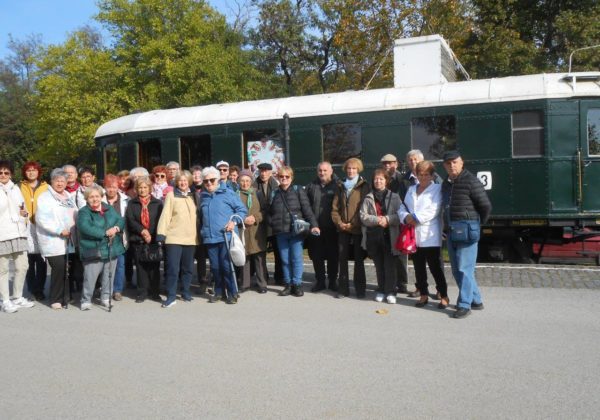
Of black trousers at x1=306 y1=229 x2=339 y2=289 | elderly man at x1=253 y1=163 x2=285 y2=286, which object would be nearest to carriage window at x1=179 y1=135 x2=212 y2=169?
elderly man at x1=253 y1=163 x2=285 y2=286

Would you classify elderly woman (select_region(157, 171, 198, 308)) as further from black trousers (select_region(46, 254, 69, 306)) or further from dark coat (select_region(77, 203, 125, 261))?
black trousers (select_region(46, 254, 69, 306))

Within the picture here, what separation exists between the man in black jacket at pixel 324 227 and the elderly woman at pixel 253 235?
0.72 meters

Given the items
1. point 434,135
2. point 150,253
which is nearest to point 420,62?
point 434,135

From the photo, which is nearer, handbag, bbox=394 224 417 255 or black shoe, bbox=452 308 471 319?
black shoe, bbox=452 308 471 319

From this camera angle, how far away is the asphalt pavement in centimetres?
438

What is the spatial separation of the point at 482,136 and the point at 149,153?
288 inches

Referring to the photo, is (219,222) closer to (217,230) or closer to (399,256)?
(217,230)

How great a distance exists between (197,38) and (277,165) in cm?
1829

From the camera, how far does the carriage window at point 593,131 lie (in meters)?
10.1

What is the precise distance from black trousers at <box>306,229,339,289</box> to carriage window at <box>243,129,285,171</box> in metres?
3.97

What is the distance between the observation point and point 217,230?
7871 mm

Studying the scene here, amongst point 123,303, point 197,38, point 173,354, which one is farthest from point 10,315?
point 197,38

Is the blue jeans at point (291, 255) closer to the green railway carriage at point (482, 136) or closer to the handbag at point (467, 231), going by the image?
the handbag at point (467, 231)

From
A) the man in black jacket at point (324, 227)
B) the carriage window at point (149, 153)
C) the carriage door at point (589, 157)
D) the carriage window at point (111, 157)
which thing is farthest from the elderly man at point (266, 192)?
the carriage window at point (111, 157)
